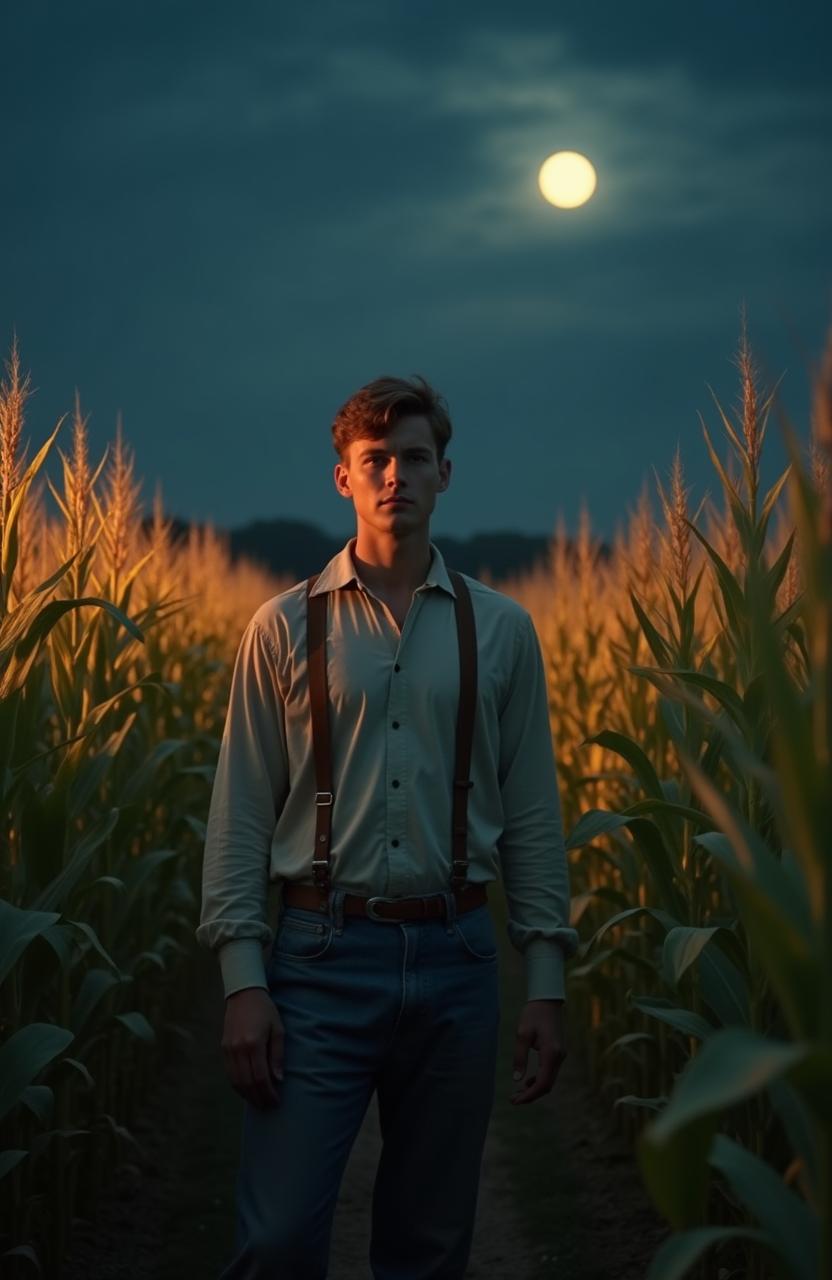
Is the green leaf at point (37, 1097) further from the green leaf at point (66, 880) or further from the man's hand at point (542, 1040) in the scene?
the man's hand at point (542, 1040)

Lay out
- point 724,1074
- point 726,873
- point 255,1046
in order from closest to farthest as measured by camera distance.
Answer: point 724,1074 < point 726,873 < point 255,1046

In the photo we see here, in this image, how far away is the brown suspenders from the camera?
110 inches

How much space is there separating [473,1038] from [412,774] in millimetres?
530

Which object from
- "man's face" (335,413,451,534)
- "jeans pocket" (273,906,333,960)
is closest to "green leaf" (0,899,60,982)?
"jeans pocket" (273,906,333,960)

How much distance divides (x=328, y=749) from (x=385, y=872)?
26cm

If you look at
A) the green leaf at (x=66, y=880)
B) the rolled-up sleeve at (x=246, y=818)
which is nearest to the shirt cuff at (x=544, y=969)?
the rolled-up sleeve at (x=246, y=818)

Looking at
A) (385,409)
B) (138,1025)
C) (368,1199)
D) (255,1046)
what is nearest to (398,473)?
(385,409)

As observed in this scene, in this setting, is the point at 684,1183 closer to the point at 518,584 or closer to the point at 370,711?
the point at 370,711

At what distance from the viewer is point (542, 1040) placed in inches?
113

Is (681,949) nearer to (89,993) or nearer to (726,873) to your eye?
(726,873)

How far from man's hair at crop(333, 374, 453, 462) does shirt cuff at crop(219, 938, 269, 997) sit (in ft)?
3.36

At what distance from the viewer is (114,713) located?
17.0ft

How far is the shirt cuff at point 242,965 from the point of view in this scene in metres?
2.75

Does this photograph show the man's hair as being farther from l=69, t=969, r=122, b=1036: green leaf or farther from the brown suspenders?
l=69, t=969, r=122, b=1036: green leaf
